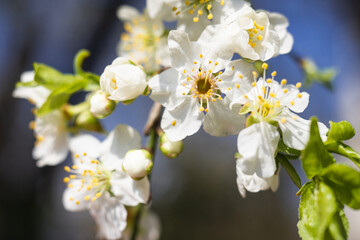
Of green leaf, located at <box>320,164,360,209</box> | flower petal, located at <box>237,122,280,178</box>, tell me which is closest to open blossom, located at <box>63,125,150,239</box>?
flower petal, located at <box>237,122,280,178</box>

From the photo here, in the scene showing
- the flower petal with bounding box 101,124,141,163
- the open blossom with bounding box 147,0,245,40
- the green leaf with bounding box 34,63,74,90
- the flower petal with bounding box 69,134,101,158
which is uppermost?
the open blossom with bounding box 147,0,245,40

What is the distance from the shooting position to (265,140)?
2.15ft

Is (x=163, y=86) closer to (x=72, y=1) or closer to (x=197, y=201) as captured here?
(x=72, y=1)

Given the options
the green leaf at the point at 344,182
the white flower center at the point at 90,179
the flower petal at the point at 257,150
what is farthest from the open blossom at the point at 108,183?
the green leaf at the point at 344,182

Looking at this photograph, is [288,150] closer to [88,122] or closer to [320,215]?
[320,215]

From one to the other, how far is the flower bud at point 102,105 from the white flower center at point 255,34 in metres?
0.32

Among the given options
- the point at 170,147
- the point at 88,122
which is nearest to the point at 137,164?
the point at 170,147

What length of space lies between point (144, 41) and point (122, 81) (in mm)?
547

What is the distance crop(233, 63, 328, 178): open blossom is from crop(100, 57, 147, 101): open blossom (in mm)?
203

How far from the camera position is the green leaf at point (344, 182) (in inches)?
22.6

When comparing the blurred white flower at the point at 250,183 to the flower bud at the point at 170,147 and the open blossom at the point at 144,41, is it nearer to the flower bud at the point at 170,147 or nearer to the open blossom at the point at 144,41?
the flower bud at the point at 170,147

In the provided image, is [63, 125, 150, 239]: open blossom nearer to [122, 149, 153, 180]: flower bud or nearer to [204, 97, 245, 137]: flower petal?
[122, 149, 153, 180]: flower bud

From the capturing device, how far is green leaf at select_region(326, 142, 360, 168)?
2.10ft

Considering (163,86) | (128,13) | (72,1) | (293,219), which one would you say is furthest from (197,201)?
(163,86)
